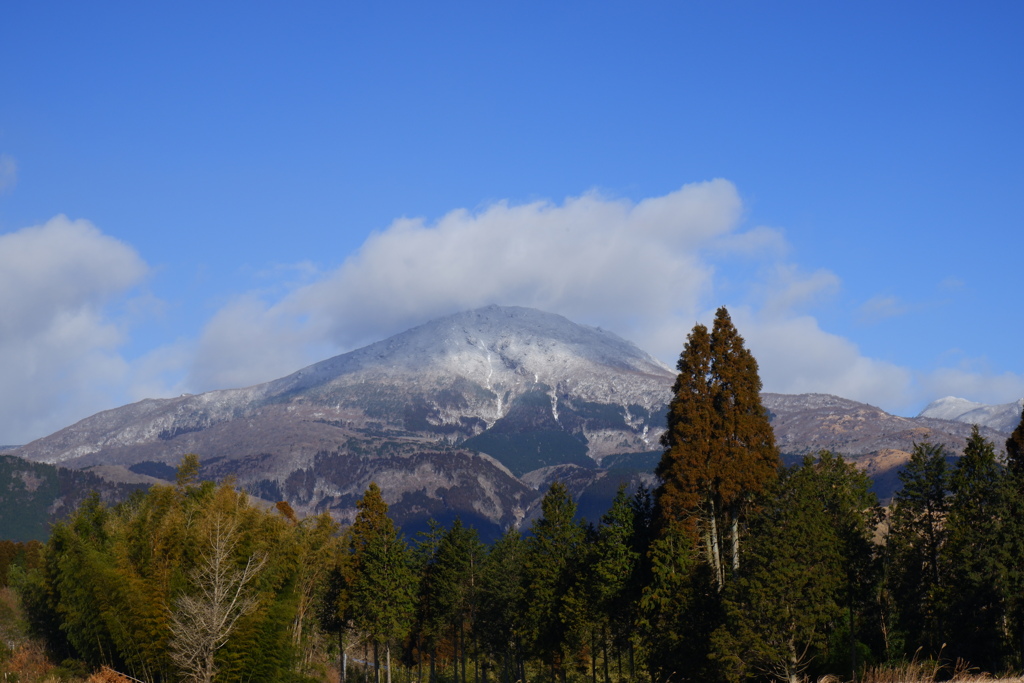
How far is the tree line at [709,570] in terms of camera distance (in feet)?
145

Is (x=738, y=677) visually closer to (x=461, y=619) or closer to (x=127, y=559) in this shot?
(x=127, y=559)

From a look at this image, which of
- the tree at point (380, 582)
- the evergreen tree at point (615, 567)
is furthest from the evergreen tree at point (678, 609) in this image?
the tree at point (380, 582)

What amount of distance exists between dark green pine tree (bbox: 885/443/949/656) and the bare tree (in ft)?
113

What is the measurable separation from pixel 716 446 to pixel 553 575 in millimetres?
17458

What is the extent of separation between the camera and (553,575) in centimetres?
6228

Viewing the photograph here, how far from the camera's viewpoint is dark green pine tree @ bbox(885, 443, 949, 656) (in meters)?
52.8

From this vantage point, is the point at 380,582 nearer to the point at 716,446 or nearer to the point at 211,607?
the point at 211,607

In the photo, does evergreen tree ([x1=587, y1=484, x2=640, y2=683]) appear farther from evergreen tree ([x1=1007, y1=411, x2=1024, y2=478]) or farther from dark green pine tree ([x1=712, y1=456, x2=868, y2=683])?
evergreen tree ([x1=1007, y1=411, x2=1024, y2=478])

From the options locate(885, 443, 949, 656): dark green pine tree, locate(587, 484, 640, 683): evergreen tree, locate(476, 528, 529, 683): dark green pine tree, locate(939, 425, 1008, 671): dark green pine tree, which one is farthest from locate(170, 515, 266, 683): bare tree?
locate(939, 425, 1008, 671): dark green pine tree

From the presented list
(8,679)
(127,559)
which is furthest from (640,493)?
(8,679)

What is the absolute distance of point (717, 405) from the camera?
167 feet

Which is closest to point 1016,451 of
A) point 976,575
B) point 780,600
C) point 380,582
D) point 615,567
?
point 976,575

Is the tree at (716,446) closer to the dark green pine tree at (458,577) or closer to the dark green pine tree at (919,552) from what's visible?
the dark green pine tree at (919,552)

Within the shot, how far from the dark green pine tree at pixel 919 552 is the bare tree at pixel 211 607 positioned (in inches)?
1351
